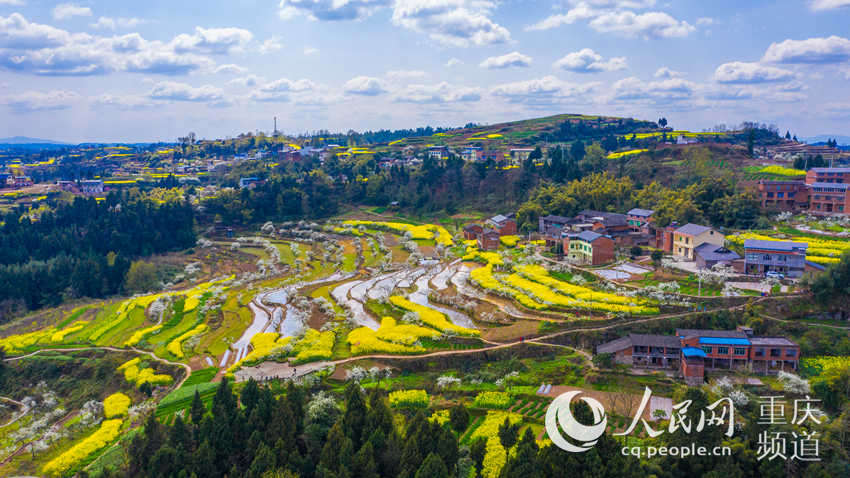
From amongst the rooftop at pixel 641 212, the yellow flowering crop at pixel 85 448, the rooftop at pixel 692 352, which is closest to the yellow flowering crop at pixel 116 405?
the yellow flowering crop at pixel 85 448

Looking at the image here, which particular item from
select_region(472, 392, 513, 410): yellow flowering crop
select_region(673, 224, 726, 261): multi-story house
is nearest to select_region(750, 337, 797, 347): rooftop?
select_region(472, 392, 513, 410): yellow flowering crop

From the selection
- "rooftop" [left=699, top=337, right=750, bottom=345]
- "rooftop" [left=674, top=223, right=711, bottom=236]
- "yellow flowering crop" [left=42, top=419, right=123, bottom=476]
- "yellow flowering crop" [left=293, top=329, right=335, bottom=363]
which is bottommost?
"yellow flowering crop" [left=42, top=419, right=123, bottom=476]

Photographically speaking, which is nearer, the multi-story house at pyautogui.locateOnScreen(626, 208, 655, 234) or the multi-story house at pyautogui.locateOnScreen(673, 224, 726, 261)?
the multi-story house at pyautogui.locateOnScreen(673, 224, 726, 261)

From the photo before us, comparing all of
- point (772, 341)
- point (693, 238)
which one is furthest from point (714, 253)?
point (772, 341)

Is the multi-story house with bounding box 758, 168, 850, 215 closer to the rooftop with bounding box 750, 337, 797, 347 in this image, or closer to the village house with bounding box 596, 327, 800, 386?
the rooftop with bounding box 750, 337, 797, 347

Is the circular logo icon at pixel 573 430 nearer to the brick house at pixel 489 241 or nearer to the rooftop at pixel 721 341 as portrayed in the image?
the rooftop at pixel 721 341

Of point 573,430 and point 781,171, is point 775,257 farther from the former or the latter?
point 781,171
